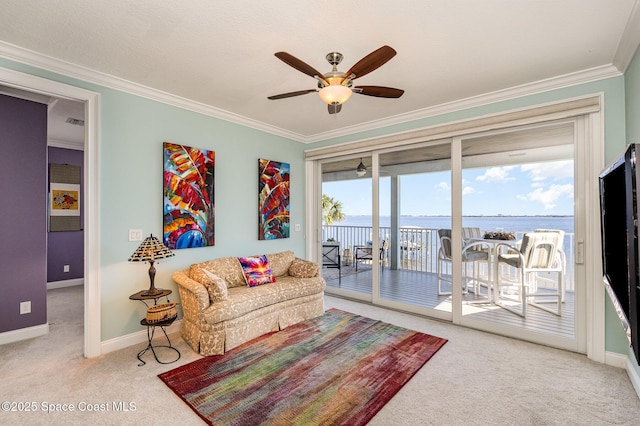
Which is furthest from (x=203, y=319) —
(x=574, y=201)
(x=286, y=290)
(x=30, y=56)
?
(x=574, y=201)

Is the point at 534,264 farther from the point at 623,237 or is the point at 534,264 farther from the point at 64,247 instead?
the point at 64,247

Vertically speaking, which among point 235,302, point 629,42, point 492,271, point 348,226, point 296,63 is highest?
point 629,42

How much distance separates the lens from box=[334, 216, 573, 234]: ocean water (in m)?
3.07

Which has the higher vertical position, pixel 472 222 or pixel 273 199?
pixel 273 199

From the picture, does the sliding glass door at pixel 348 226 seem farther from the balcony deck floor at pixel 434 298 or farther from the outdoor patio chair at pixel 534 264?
the outdoor patio chair at pixel 534 264

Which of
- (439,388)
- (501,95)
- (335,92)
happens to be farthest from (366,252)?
(335,92)

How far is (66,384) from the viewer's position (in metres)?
2.26

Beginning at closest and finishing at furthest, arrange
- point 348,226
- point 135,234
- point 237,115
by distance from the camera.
Result: 1. point 135,234
2. point 237,115
3. point 348,226

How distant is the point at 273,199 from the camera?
4.39 metres

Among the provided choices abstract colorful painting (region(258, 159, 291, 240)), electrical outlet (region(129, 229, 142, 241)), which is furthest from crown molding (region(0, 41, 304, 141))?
electrical outlet (region(129, 229, 142, 241))

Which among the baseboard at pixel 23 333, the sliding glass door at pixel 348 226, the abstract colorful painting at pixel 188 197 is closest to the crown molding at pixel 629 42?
the sliding glass door at pixel 348 226

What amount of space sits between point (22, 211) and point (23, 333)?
51.1 inches

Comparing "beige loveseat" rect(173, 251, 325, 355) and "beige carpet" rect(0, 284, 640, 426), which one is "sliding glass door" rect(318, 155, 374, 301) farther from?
"beige carpet" rect(0, 284, 640, 426)

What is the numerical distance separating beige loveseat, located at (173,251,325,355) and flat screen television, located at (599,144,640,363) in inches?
105
